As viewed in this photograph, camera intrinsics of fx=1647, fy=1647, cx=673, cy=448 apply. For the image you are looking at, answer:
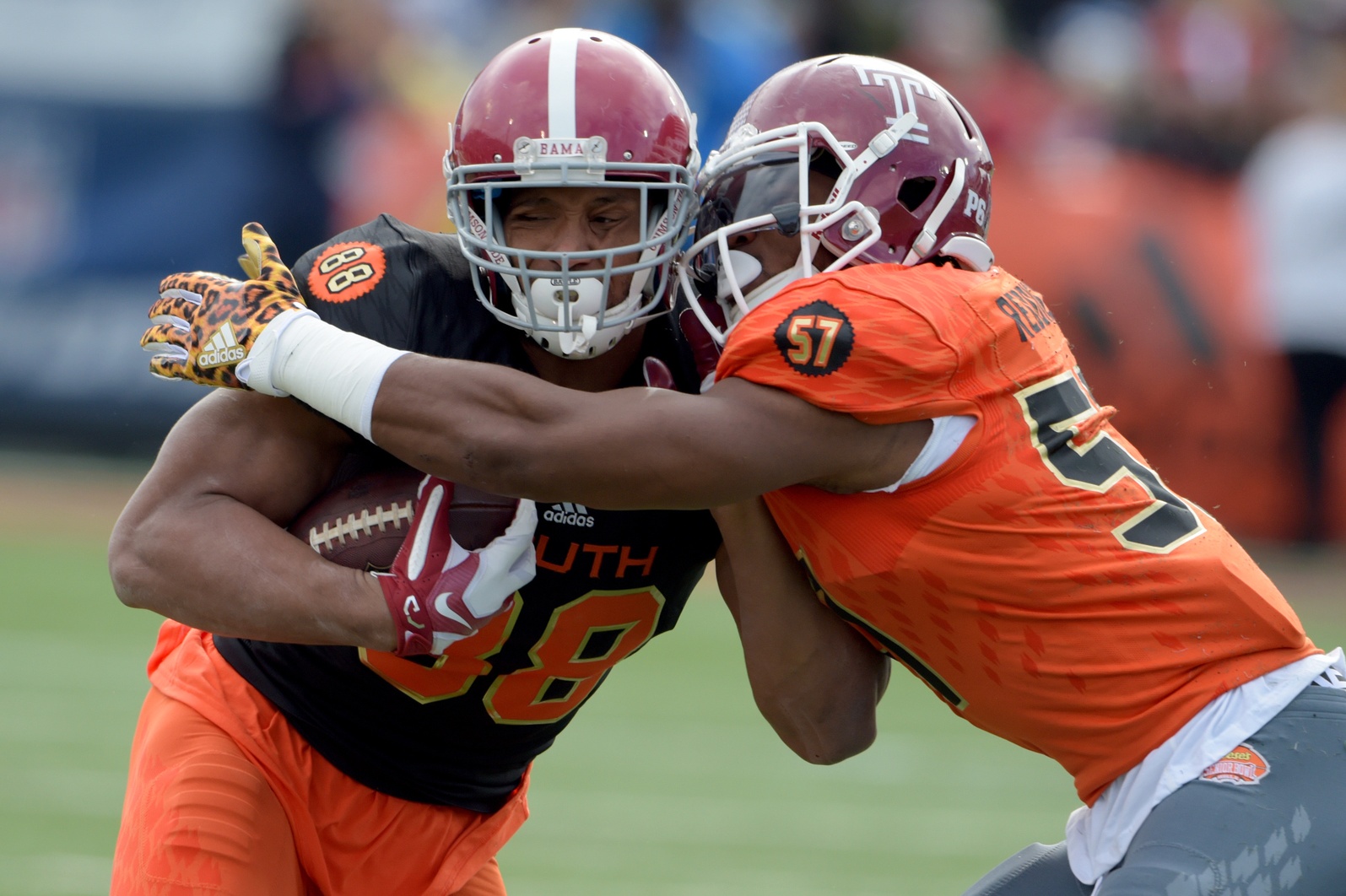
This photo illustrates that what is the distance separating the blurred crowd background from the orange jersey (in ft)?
22.7

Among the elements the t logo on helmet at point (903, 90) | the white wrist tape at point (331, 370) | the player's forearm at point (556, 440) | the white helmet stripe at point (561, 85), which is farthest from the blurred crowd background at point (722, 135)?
the white wrist tape at point (331, 370)

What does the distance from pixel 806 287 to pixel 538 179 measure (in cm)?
53

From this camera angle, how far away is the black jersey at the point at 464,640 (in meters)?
2.94

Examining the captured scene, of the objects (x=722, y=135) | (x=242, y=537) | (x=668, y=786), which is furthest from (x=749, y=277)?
(x=722, y=135)

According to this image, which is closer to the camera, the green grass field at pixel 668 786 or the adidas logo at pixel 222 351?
the adidas logo at pixel 222 351

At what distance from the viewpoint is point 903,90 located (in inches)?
117

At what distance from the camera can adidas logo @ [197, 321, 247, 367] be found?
2.67m

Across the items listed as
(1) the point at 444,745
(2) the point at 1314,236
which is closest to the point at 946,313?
(1) the point at 444,745

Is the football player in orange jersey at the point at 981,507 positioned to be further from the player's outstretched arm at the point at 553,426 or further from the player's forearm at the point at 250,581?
the player's forearm at the point at 250,581

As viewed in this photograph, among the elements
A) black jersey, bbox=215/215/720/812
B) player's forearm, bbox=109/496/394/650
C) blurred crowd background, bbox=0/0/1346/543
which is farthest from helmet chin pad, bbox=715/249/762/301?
blurred crowd background, bbox=0/0/1346/543

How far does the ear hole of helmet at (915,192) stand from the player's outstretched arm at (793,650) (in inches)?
Result: 23.4

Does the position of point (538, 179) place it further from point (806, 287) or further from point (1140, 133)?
point (1140, 133)

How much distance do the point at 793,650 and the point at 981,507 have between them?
1.78 ft

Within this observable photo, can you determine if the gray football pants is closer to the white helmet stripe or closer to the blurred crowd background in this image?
the white helmet stripe
